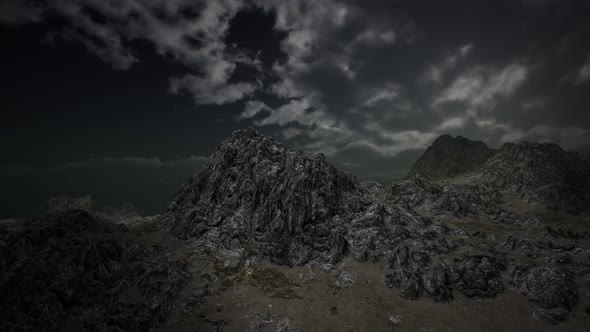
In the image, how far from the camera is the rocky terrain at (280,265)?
47500 millimetres

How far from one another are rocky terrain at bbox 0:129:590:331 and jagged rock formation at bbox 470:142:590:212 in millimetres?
40702

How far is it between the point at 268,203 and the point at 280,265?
67.5 ft

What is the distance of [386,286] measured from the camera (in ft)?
189

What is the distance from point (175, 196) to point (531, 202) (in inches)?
7218

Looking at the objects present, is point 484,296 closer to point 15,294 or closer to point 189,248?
point 189,248

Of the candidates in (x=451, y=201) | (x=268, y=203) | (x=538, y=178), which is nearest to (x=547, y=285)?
(x=268, y=203)

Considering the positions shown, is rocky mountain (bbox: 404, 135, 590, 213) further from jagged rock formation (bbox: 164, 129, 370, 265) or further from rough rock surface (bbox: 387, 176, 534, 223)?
jagged rock formation (bbox: 164, 129, 370, 265)

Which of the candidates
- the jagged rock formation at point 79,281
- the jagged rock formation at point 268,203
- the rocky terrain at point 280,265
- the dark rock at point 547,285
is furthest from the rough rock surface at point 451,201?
the jagged rock formation at point 79,281

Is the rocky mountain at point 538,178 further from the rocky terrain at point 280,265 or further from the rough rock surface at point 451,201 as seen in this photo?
the rocky terrain at point 280,265

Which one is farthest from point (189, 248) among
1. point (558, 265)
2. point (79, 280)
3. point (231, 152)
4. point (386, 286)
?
point (558, 265)

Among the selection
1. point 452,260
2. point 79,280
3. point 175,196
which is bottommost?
point 79,280

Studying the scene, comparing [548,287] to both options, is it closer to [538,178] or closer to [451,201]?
[451,201]

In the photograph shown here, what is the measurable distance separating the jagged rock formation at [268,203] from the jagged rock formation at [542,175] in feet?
383

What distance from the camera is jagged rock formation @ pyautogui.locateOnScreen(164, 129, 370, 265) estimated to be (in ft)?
236
